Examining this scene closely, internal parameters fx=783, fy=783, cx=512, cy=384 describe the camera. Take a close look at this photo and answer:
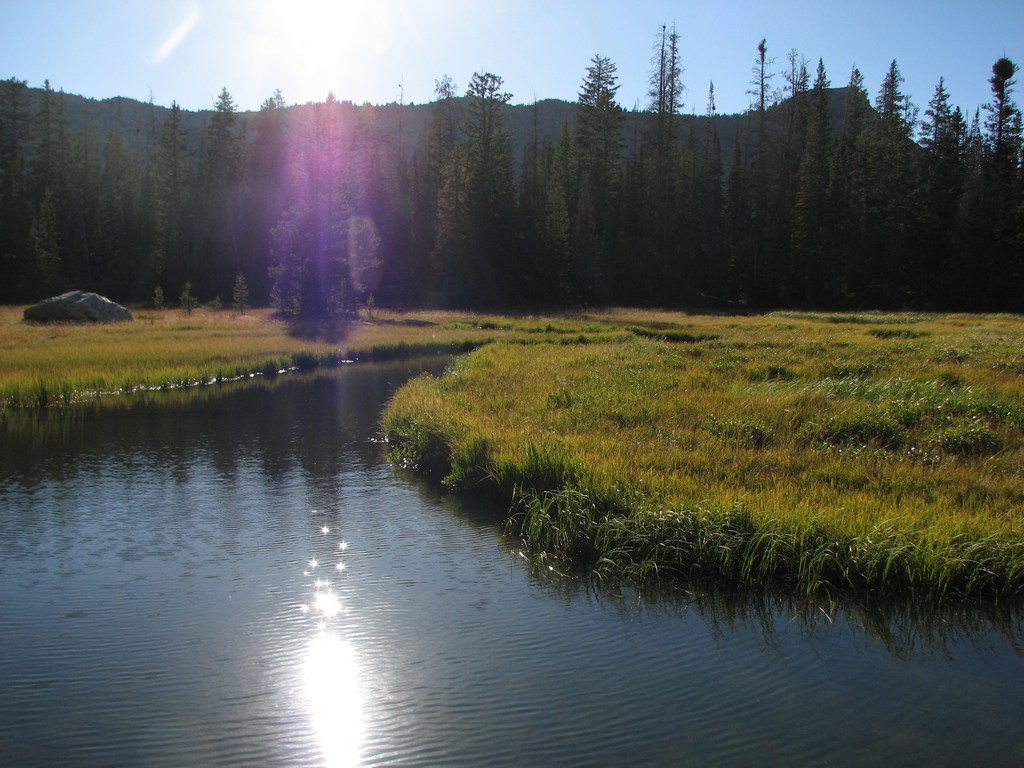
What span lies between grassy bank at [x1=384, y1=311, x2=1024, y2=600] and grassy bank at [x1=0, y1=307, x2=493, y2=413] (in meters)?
9.62

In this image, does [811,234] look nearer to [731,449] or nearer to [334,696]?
[731,449]

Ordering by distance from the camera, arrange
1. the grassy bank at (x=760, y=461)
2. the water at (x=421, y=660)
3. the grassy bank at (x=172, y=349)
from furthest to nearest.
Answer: the grassy bank at (x=172, y=349) < the grassy bank at (x=760, y=461) < the water at (x=421, y=660)

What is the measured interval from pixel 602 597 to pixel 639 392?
29.9 feet

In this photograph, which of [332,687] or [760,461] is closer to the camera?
[332,687]

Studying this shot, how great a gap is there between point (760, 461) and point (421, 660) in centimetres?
639

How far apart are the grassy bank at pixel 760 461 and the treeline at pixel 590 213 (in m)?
43.6

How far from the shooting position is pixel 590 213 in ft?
226

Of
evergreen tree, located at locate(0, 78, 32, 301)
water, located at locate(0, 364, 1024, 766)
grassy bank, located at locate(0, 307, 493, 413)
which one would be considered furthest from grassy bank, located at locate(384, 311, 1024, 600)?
evergreen tree, located at locate(0, 78, 32, 301)

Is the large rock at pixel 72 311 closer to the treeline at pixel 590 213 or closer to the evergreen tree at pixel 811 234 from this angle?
the treeline at pixel 590 213

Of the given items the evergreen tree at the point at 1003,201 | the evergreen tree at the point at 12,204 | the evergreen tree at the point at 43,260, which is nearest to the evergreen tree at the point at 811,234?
the evergreen tree at the point at 1003,201

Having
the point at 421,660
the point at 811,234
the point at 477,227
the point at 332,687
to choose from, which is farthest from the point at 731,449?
the point at 811,234

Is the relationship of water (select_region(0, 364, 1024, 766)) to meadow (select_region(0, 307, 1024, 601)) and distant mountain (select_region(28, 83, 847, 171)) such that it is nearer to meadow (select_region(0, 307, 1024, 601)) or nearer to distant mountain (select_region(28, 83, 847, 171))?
meadow (select_region(0, 307, 1024, 601))

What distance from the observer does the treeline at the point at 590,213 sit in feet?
212

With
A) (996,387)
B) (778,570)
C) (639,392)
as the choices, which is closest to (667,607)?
(778,570)
